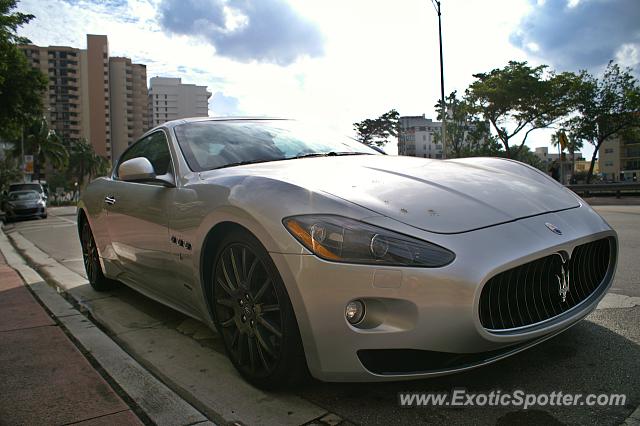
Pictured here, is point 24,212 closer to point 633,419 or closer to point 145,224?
point 145,224

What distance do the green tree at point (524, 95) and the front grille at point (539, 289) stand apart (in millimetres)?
28938

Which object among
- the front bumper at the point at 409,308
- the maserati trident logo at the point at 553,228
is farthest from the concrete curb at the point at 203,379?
the maserati trident logo at the point at 553,228

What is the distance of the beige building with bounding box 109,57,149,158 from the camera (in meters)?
122

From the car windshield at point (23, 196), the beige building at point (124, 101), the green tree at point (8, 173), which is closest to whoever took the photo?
the car windshield at point (23, 196)

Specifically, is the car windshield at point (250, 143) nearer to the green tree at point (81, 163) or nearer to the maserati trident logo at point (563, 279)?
the maserati trident logo at point (563, 279)

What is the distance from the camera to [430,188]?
2324 mm

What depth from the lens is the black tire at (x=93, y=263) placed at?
4488 mm

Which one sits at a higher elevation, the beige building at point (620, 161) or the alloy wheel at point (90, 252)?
the beige building at point (620, 161)

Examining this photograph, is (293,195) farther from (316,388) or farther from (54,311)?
(54,311)

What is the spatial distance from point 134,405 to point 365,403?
3.37ft

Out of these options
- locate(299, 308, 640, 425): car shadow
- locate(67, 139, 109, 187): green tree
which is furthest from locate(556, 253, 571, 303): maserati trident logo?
locate(67, 139, 109, 187): green tree

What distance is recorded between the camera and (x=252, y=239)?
7.29 feet

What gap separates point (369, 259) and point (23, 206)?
21128mm

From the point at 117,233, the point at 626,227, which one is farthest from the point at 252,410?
the point at 626,227
